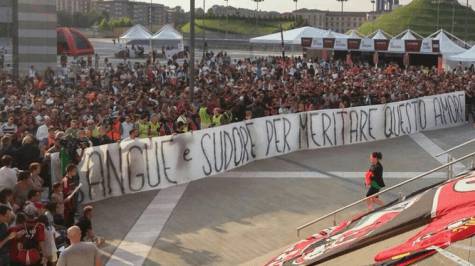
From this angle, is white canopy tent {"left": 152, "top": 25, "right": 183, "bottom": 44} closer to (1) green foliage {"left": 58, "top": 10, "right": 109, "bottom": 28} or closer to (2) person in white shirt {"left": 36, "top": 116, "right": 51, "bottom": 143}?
(2) person in white shirt {"left": 36, "top": 116, "right": 51, "bottom": 143}

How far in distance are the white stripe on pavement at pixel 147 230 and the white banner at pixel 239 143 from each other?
630mm

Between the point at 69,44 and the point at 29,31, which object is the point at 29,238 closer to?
the point at 29,31

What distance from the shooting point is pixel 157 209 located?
1369 centimetres

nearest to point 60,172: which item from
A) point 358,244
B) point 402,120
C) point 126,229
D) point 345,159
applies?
point 126,229

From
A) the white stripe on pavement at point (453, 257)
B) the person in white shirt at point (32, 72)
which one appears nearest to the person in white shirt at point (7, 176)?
the white stripe on pavement at point (453, 257)

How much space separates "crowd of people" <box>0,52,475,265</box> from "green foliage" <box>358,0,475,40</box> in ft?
179

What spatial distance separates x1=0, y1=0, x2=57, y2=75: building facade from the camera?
108ft

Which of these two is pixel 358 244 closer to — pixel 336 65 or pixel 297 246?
pixel 297 246

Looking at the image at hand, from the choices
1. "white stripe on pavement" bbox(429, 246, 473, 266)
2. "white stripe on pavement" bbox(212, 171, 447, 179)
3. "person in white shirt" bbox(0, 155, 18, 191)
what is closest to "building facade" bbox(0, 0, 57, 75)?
"white stripe on pavement" bbox(212, 171, 447, 179)

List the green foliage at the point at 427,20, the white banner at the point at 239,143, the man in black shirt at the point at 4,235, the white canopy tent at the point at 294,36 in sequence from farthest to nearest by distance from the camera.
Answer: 1. the green foliage at the point at 427,20
2. the white canopy tent at the point at 294,36
3. the white banner at the point at 239,143
4. the man in black shirt at the point at 4,235

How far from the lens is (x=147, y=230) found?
12312mm

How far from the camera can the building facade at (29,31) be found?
3281 cm

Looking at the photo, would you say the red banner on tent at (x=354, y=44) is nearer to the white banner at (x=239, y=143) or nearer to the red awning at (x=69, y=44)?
the red awning at (x=69, y=44)

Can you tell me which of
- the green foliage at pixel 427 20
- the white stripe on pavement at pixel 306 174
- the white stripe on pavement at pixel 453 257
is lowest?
the white stripe on pavement at pixel 306 174
